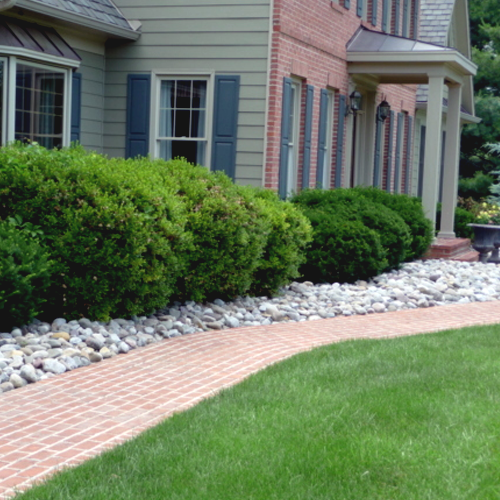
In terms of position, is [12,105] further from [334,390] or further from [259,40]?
[334,390]

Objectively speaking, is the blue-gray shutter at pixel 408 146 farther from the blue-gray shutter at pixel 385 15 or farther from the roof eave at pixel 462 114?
the blue-gray shutter at pixel 385 15

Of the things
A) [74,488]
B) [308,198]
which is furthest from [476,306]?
[74,488]

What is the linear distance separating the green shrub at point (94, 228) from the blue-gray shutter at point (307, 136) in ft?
21.8

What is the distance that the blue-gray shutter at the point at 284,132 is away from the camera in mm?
13375

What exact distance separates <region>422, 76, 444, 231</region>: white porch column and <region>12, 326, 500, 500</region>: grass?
9.03 meters

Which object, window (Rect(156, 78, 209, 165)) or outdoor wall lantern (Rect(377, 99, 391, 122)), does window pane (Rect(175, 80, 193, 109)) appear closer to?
window (Rect(156, 78, 209, 165))

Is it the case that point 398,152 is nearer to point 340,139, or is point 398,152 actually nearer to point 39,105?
point 340,139

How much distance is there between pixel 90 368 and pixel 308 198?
22.5 feet

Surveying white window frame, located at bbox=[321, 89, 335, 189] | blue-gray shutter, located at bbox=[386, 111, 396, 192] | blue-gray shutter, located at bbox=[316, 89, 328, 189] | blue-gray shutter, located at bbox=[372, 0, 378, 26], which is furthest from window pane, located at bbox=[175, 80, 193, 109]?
blue-gray shutter, located at bbox=[386, 111, 396, 192]

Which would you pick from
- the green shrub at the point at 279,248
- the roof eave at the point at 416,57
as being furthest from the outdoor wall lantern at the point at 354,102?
the green shrub at the point at 279,248

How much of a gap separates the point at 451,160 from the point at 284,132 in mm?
4695

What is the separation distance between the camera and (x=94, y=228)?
773cm

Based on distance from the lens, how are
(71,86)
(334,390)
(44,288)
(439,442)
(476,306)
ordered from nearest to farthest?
1. (439,442)
2. (334,390)
3. (44,288)
4. (476,306)
5. (71,86)

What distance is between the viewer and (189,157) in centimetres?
1355
